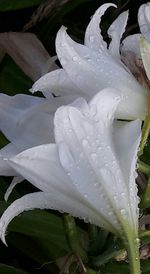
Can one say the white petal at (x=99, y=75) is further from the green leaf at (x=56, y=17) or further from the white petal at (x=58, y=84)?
the green leaf at (x=56, y=17)

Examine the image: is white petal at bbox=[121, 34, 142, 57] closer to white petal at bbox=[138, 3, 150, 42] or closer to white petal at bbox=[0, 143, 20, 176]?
white petal at bbox=[138, 3, 150, 42]

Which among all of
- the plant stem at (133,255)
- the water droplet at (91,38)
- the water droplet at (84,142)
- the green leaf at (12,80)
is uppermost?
the water droplet at (91,38)

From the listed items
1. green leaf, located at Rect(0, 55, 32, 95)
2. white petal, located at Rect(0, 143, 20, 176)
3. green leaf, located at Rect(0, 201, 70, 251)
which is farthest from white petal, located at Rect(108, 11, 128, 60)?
green leaf, located at Rect(0, 55, 32, 95)

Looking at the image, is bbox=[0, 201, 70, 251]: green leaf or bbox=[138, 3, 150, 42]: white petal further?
bbox=[0, 201, 70, 251]: green leaf

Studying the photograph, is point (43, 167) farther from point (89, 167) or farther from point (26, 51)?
point (26, 51)

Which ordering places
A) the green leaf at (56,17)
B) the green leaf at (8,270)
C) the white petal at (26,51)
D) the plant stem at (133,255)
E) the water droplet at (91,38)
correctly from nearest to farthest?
the plant stem at (133,255) < the water droplet at (91,38) < the green leaf at (8,270) < the white petal at (26,51) < the green leaf at (56,17)

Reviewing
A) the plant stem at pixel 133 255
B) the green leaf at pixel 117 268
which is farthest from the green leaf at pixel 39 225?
the plant stem at pixel 133 255

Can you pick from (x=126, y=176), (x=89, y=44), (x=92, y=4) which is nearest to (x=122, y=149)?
(x=126, y=176)
